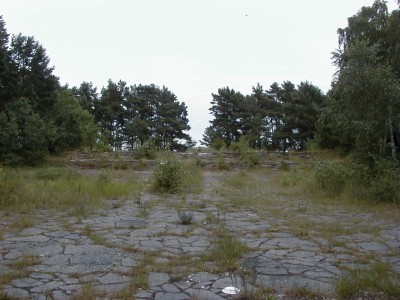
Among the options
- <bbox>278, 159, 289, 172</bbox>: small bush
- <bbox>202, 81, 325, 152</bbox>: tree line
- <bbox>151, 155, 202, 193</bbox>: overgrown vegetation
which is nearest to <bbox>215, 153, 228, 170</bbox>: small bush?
<bbox>278, 159, 289, 172</bbox>: small bush

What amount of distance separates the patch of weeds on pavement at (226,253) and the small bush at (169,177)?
5.43 m

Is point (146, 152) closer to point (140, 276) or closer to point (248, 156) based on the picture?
point (248, 156)

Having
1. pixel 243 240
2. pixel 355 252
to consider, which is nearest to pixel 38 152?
pixel 243 240

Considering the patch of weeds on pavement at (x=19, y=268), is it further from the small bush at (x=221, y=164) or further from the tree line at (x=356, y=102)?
the small bush at (x=221, y=164)

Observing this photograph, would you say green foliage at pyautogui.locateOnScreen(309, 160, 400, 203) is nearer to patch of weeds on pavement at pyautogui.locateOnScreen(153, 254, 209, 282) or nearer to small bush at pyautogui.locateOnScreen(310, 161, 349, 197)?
small bush at pyautogui.locateOnScreen(310, 161, 349, 197)

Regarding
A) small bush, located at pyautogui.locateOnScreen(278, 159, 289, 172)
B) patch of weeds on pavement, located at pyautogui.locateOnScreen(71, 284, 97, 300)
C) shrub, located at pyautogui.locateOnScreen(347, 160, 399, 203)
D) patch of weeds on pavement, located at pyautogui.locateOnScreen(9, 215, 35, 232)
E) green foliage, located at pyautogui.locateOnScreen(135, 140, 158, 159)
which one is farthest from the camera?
green foliage, located at pyautogui.locateOnScreen(135, 140, 158, 159)

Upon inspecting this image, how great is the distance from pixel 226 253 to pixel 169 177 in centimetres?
610

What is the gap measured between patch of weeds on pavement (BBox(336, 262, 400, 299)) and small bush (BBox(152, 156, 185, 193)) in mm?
6884

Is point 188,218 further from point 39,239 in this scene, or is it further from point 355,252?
point 355,252

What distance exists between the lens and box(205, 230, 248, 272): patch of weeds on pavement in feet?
12.8

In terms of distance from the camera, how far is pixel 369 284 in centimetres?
330

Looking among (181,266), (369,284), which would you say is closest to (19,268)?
(181,266)

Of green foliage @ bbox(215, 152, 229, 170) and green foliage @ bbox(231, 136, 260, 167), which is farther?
green foliage @ bbox(231, 136, 260, 167)

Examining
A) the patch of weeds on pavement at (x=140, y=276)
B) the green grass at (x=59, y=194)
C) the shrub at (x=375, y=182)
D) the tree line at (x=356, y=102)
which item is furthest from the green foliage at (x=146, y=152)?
the patch of weeds on pavement at (x=140, y=276)
